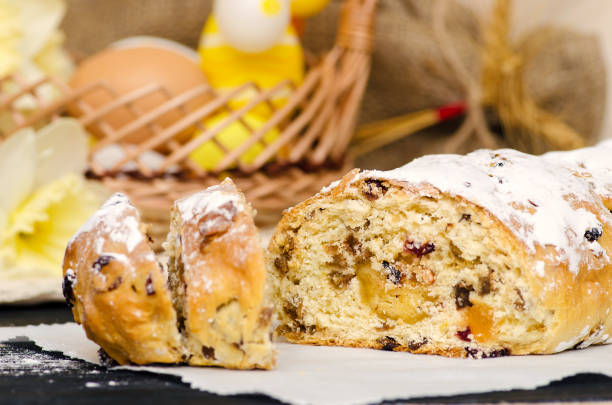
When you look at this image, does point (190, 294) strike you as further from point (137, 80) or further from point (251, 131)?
point (137, 80)

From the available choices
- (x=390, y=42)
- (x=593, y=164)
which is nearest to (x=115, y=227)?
(x=593, y=164)

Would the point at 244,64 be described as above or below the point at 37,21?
below

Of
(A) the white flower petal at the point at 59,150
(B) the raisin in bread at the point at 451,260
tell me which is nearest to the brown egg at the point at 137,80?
(A) the white flower petal at the point at 59,150

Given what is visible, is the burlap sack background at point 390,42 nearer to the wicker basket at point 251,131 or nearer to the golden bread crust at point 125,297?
the wicker basket at point 251,131

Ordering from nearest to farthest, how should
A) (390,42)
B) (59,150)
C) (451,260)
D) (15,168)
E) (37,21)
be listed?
(451,260) < (15,168) < (59,150) < (37,21) < (390,42)

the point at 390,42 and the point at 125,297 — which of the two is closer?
the point at 125,297

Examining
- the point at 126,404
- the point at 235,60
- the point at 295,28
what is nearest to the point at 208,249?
the point at 126,404

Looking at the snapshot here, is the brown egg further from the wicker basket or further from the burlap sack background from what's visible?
the burlap sack background
